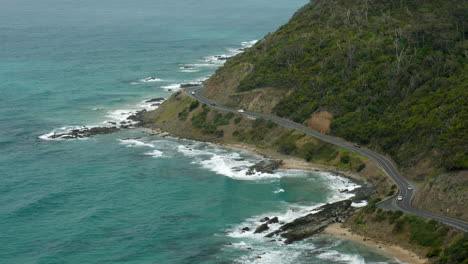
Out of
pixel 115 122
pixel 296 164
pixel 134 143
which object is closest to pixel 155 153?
pixel 134 143

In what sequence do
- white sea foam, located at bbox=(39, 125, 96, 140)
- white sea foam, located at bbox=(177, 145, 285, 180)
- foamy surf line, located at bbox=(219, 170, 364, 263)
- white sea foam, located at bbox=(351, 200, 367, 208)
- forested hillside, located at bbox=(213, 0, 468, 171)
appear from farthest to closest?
white sea foam, located at bbox=(39, 125, 96, 140) → white sea foam, located at bbox=(177, 145, 285, 180) → forested hillside, located at bbox=(213, 0, 468, 171) → white sea foam, located at bbox=(351, 200, 367, 208) → foamy surf line, located at bbox=(219, 170, 364, 263)

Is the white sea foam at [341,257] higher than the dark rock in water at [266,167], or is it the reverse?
the dark rock in water at [266,167]

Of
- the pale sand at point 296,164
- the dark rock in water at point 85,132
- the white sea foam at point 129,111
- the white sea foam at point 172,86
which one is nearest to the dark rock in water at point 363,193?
the pale sand at point 296,164

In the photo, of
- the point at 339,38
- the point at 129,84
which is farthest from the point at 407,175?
the point at 129,84

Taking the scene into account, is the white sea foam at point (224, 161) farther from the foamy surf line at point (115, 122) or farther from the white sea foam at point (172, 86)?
the white sea foam at point (172, 86)

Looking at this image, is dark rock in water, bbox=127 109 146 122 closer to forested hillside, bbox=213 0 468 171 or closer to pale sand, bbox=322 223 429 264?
forested hillside, bbox=213 0 468 171

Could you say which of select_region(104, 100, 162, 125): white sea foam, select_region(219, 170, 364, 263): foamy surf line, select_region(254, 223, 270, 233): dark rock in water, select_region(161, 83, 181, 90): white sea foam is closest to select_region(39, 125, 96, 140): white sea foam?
select_region(104, 100, 162, 125): white sea foam

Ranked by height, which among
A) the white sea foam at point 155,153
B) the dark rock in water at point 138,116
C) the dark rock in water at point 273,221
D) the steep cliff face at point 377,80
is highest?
the steep cliff face at point 377,80
